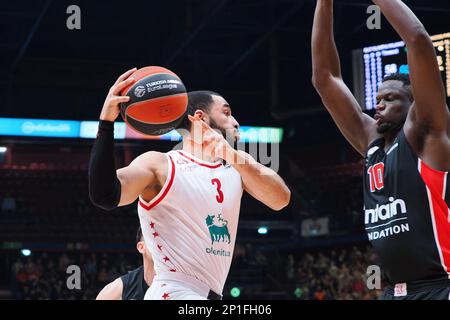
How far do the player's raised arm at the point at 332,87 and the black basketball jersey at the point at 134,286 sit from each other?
233cm

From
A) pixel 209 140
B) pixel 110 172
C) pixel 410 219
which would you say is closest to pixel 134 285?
pixel 209 140

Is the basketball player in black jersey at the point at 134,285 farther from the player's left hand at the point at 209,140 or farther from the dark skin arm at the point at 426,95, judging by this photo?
the dark skin arm at the point at 426,95

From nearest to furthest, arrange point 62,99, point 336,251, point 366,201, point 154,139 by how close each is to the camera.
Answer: point 366,201, point 336,251, point 154,139, point 62,99

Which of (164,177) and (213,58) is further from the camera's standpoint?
(213,58)

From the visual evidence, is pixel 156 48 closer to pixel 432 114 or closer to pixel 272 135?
pixel 272 135

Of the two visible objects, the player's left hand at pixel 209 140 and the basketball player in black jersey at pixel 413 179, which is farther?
the player's left hand at pixel 209 140

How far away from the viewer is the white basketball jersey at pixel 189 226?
377 centimetres

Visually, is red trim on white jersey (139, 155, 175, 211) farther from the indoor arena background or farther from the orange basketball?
the indoor arena background

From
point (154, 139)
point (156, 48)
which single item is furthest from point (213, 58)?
point (154, 139)

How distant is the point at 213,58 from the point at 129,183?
570 inches

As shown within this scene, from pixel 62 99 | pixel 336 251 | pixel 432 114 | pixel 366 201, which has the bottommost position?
pixel 366 201

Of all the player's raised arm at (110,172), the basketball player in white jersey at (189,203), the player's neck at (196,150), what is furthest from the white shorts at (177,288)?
the player's neck at (196,150)
